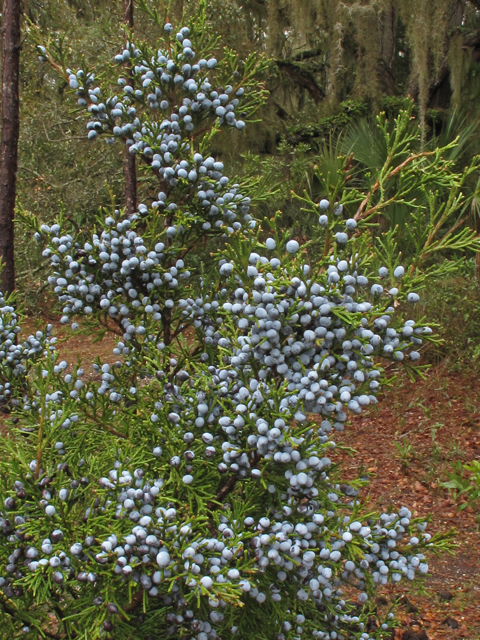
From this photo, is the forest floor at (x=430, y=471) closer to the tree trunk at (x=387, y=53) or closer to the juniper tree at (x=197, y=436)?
the juniper tree at (x=197, y=436)

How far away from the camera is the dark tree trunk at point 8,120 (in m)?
3.91

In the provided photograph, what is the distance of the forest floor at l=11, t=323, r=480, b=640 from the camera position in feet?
9.85

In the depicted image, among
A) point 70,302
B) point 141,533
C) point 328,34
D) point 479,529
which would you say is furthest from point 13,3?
point 328,34

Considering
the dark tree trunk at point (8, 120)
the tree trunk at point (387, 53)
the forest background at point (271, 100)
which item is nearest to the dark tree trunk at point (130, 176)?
the dark tree trunk at point (8, 120)

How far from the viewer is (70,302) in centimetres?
193

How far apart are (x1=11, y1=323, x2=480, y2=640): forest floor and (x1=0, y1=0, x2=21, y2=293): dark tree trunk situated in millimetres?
919

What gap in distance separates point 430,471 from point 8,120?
4.25m

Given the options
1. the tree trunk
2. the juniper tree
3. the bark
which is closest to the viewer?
the juniper tree

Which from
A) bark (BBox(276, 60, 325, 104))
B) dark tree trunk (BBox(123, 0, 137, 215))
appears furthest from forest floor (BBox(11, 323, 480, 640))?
bark (BBox(276, 60, 325, 104))

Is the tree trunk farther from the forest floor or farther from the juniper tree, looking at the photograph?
the juniper tree

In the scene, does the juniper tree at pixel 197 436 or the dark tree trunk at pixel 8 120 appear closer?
the juniper tree at pixel 197 436

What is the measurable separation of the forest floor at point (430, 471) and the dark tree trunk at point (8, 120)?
92cm

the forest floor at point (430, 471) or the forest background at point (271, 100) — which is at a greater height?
the forest background at point (271, 100)

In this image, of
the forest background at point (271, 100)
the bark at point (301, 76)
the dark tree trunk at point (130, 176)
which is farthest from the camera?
the bark at point (301, 76)
